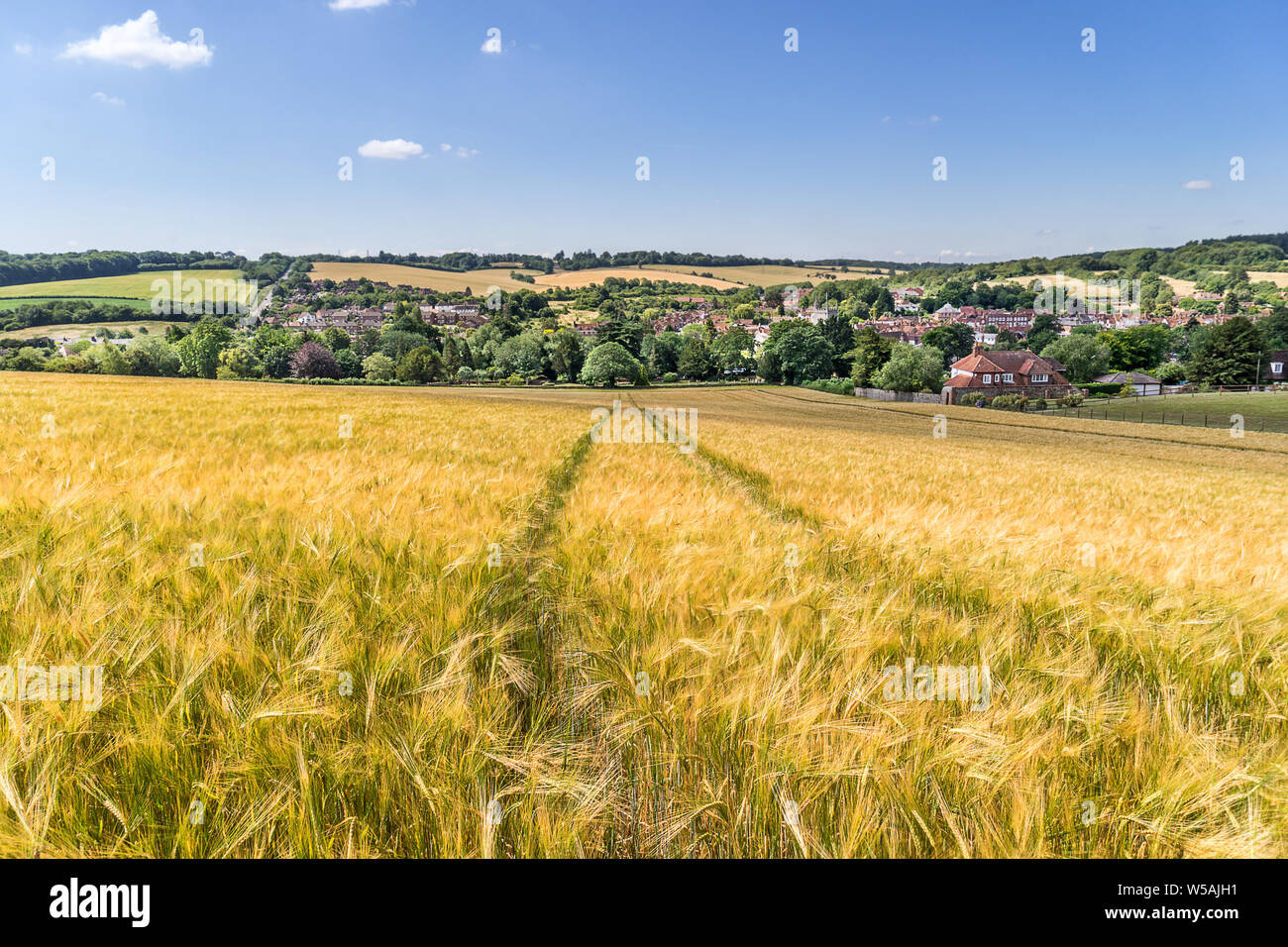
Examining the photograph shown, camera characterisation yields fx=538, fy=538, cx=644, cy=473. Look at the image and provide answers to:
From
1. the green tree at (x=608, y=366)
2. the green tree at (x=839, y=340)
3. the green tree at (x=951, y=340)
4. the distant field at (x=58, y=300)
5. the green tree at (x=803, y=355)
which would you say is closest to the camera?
the green tree at (x=608, y=366)

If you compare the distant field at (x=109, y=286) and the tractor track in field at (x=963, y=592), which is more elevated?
Result: the distant field at (x=109, y=286)

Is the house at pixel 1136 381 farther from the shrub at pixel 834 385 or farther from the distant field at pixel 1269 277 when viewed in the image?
the distant field at pixel 1269 277

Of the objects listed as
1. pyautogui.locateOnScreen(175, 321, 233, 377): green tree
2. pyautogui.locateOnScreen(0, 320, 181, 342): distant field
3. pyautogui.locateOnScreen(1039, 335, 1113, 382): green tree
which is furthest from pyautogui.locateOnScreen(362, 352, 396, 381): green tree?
pyautogui.locateOnScreen(1039, 335, 1113, 382): green tree

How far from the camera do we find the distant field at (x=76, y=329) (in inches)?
3521

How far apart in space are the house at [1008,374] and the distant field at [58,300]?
162 m

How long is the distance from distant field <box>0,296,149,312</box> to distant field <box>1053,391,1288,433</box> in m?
165

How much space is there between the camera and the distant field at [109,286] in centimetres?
11138

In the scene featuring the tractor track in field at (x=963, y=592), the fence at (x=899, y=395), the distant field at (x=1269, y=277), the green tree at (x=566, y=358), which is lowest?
the tractor track in field at (x=963, y=592)

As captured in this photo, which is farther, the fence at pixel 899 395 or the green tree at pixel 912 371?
the green tree at pixel 912 371

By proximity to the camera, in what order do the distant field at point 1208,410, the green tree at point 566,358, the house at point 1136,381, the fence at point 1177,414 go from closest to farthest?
1. the fence at point 1177,414
2. the distant field at point 1208,410
3. the house at point 1136,381
4. the green tree at point 566,358

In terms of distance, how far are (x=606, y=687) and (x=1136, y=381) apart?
5064 inches

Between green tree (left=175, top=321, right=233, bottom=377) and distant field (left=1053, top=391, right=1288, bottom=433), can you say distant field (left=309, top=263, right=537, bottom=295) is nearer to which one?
green tree (left=175, top=321, right=233, bottom=377)

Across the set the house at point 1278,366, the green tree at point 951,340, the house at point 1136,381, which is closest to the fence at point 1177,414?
the house at point 1136,381

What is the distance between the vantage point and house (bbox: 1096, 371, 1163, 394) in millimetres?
89125
